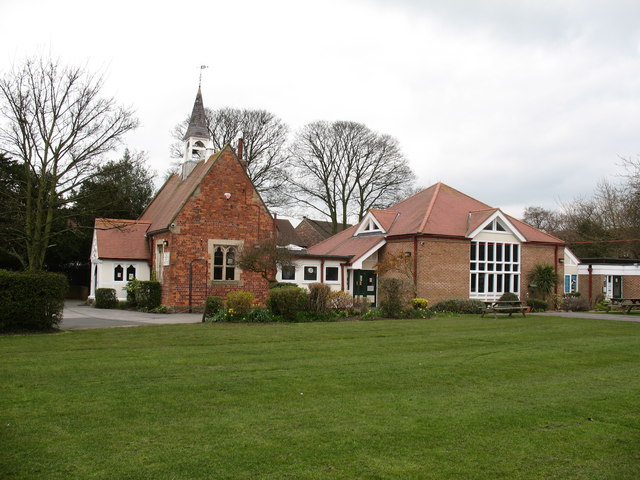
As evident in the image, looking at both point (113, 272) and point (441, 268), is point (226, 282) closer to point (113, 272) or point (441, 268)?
point (113, 272)

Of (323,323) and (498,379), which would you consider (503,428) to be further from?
(323,323)

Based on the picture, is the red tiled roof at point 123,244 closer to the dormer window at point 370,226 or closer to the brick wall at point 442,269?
the dormer window at point 370,226

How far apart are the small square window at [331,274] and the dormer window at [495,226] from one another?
26.4ft

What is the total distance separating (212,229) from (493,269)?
565 inches

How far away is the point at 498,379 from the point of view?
9234mm

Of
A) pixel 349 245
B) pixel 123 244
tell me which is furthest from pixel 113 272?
pixel 349 245

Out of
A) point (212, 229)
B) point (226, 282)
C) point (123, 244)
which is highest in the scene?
point (212, 229)

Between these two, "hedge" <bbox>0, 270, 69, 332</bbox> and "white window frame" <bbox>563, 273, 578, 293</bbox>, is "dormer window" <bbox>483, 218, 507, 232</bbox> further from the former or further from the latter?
"hedge" <bbox>0, 270, 69, 332</bbox>

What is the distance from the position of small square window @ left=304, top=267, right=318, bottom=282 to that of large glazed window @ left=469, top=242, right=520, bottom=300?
25.9 ft

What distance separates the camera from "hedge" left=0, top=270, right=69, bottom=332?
1490cm

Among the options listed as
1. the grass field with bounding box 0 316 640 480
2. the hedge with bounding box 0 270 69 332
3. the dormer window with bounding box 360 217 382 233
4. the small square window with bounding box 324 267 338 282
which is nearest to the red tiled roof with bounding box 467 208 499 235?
the dormer window with bounding box 360 217 382 233

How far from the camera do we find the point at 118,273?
29172mm

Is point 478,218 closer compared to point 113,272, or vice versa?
point 478,218

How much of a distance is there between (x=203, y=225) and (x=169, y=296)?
3.49 metres
